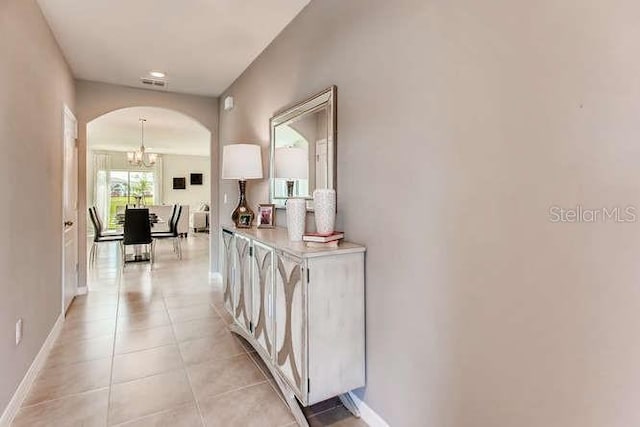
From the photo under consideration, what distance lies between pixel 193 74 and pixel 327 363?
3391 mm

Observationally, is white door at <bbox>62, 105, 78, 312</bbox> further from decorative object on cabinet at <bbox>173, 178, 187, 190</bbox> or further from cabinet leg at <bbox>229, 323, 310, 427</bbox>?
decorative object on cabinet at <bbox>173, 178, 187, 190</bbox>

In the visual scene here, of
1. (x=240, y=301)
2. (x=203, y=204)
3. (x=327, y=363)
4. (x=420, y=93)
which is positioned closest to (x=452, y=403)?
(x=327, y=363)

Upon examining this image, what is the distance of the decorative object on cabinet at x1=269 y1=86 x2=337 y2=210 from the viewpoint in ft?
6.84

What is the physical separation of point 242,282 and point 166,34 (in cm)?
211

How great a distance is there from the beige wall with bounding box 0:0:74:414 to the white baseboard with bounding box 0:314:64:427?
47 millimetres

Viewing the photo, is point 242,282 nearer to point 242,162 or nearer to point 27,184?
point 242,162

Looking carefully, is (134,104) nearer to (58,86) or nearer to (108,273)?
(58,86)

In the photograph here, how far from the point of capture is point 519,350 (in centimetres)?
111

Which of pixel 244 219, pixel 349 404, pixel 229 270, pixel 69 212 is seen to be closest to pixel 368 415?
pixel 349 404

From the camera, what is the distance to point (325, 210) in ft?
6.12

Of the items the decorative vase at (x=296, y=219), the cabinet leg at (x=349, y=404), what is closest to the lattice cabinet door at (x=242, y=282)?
the decorative vase at (x=296, y=219)

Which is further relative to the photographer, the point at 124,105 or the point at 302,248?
the point at 124,105

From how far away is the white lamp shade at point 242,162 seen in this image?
9.64 feet

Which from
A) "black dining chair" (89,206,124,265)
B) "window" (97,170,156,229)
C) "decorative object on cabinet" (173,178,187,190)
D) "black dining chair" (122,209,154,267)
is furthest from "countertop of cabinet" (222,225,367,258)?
"decorative object on cabinet" (173,178,187,190)
